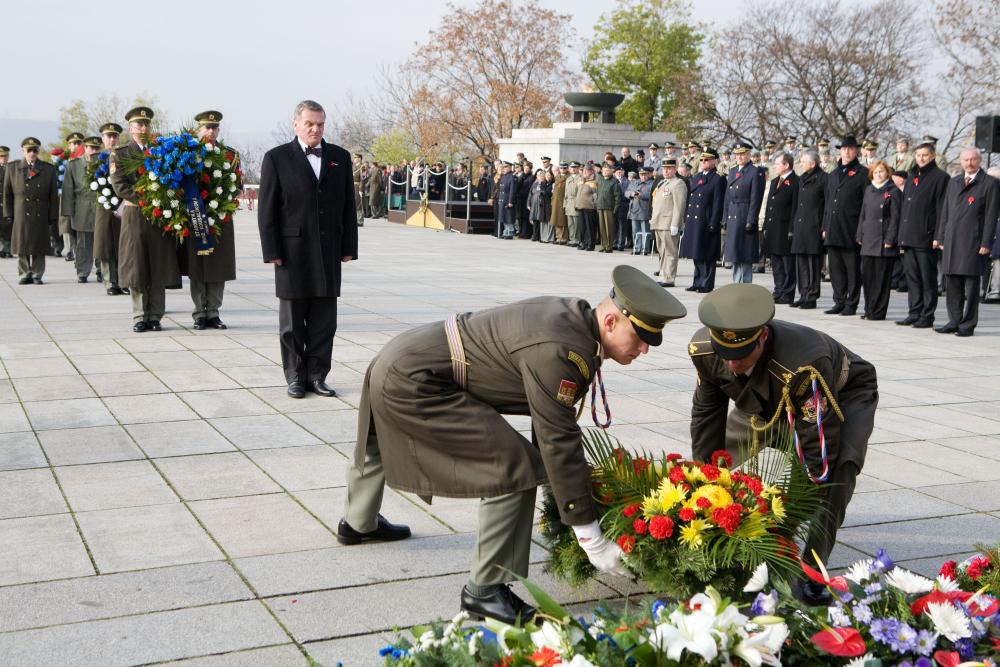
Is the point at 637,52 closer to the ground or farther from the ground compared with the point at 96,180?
farther from the ground

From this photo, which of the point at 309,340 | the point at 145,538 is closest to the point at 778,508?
the point at 145,538

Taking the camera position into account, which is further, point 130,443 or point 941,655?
point 130,443

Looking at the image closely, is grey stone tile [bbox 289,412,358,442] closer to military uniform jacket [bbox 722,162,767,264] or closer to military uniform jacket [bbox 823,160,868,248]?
military uniform jacket [bbox 823,160,868,248]

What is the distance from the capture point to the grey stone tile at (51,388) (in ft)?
25.4

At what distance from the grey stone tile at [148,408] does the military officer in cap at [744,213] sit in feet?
31.8

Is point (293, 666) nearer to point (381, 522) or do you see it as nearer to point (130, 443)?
point (381, 522)

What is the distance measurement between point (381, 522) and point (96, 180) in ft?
27.9

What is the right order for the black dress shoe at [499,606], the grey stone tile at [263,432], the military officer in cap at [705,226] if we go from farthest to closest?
the military officer in cap at [705,226]
the grey stone tile at [263,432]
the black dress shoe at [499,606]

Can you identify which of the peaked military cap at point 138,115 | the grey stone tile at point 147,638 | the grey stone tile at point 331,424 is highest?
the peaked military cap at point 138,115

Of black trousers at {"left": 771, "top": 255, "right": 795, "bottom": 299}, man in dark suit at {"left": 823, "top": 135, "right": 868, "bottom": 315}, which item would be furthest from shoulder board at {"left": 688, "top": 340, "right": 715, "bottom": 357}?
black trousers at {"left": 771, "top": 255, "right": 795, "bottom": 299}

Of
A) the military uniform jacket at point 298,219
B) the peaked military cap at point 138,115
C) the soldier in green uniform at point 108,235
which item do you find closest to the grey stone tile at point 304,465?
the military uniform jacket at point 298,219

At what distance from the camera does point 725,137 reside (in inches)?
1821

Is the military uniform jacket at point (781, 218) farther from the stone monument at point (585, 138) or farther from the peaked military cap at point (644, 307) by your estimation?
the stone monument at point (585, 138)

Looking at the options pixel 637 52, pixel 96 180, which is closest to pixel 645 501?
pixel 96 180
